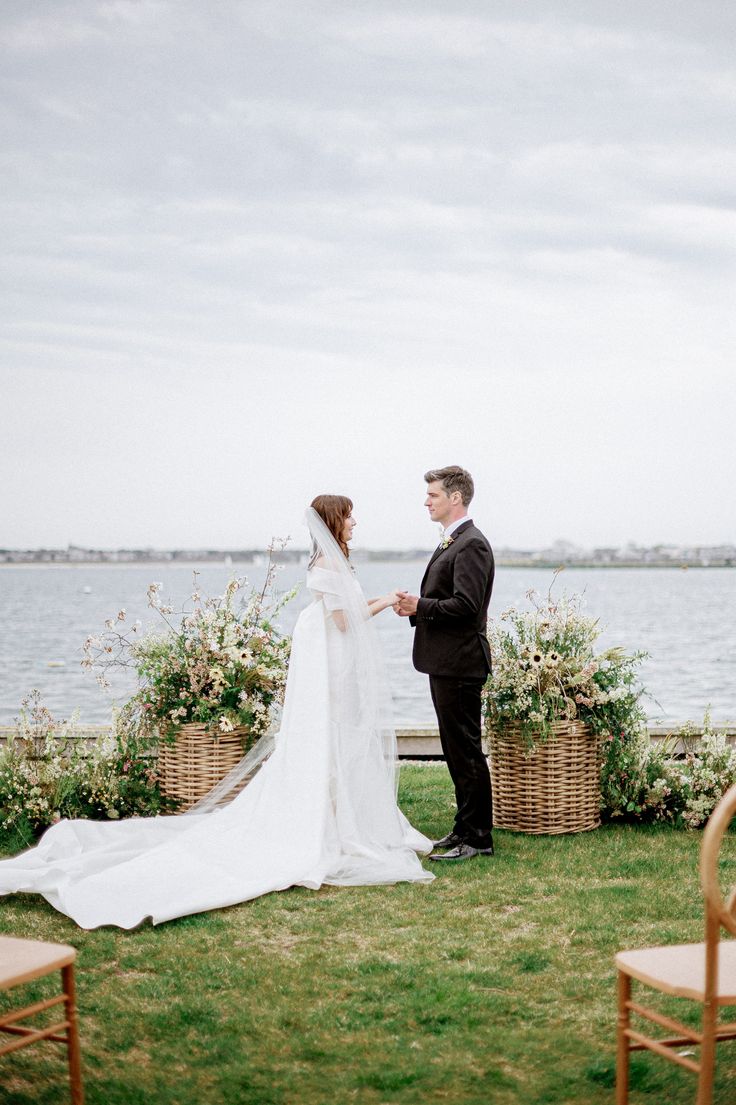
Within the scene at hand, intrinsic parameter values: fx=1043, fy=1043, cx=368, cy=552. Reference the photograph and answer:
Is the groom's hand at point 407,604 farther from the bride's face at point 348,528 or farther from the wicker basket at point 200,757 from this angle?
the wicker basket at point 200,757

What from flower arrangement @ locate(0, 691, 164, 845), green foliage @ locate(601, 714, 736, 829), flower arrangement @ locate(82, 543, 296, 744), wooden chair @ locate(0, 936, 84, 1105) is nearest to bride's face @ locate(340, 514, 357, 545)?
flower arrangement @ locate(82, 543, 296, 744)

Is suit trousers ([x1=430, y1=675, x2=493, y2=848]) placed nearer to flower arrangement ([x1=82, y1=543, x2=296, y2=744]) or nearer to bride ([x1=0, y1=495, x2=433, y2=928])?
bride ([x1=0, y1=495, x2=433, y2=928])

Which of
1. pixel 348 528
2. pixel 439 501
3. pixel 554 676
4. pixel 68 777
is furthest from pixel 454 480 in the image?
pixel 68 777

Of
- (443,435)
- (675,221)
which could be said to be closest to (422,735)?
A: (675,221)

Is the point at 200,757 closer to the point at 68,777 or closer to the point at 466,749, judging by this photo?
the point at 68,777

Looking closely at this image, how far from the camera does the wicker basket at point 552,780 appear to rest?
6844 mm

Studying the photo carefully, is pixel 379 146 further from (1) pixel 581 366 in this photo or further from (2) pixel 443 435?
(2) pixel 443 435

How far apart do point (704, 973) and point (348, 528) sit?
4.25 meters

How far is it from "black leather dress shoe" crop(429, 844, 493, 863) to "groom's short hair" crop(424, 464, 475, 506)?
6.96ft

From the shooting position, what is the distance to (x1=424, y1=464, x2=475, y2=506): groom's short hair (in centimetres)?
643

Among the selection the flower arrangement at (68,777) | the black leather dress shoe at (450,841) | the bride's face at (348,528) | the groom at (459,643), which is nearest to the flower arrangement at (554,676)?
the groom at (459,643)

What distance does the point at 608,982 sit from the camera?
14.3 ft

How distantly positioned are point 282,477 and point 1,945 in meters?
69.0

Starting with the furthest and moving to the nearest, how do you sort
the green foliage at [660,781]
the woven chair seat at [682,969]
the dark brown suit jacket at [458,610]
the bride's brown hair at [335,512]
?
the green foliage at [660,781]
the bride's brown hair at [335,512]
the dark brown suit jacket at [458,610]
the woven chair seat at [682,969]
